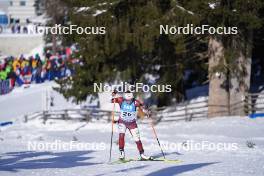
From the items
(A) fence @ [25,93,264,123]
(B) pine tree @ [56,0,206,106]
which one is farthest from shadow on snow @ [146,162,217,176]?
(A) fence @ [25,93,264,123]

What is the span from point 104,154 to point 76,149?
6.24 ft

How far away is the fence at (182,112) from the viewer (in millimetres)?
24312

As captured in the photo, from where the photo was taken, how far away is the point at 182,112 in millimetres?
26922

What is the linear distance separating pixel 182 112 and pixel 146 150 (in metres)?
10.4

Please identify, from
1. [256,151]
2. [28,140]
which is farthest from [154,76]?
[256,151]

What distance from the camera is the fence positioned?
24.3 m

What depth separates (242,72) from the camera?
24125 mm

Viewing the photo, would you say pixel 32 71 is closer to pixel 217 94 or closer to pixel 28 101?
pixel 28 101

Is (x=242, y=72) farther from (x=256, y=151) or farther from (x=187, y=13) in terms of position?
(x=256, y=151)

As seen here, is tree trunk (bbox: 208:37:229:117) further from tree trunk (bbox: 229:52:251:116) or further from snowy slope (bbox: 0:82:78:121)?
snowy slope (bbox: 0:82:78:121)

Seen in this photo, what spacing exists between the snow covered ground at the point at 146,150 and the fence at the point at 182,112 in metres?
0.80

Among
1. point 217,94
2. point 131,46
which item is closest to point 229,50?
point 217,94

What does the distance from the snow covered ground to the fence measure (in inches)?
31.6

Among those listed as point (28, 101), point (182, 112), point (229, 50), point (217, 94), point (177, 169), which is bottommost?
point (177, 169)
